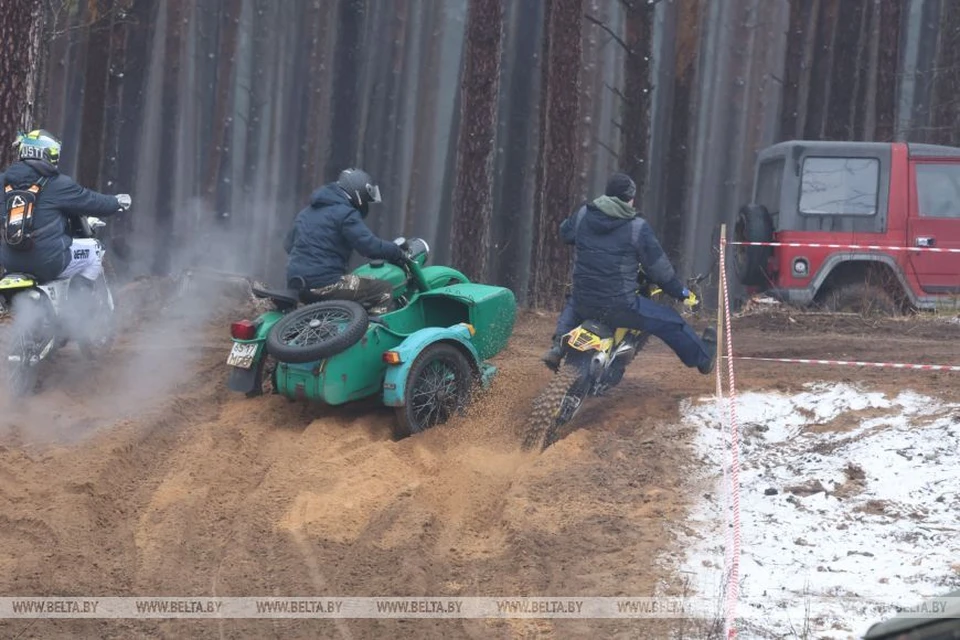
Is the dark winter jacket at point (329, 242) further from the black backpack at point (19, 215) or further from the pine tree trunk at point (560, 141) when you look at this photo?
the pine tree trunk at point (560, 141)

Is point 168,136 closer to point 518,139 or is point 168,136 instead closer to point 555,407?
point 518,139

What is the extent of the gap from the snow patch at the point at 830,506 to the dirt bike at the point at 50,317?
16.0 feet

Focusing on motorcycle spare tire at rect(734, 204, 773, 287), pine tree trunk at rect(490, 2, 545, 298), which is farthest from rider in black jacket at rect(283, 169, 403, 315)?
pine tree trunk at rect(490, 2, 545, 298)

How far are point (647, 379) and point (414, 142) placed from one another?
11.5 meters

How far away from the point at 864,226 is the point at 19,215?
27.8 ft

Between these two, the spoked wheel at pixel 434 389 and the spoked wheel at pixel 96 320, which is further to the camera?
the spoked wheel at pixel 96 320

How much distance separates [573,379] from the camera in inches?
333

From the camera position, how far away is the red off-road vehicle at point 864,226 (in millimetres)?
13117

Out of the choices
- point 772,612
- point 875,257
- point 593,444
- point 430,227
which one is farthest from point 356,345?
point 430,227

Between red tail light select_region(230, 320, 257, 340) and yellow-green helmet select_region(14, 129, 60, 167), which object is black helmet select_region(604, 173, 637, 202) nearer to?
red tail light select_region(230, 320, 257, 340)

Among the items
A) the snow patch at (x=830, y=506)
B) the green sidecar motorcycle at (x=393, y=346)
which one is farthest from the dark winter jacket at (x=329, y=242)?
the snow patch at (x=830, y=506)

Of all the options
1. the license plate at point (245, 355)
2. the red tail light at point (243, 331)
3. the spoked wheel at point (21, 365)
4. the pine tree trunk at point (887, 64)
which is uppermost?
the pine tree trunk at point (887, 64)

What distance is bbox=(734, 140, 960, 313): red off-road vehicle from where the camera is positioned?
43.0 feet

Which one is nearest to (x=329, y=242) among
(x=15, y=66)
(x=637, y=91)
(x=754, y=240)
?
(x=15, y=66)
